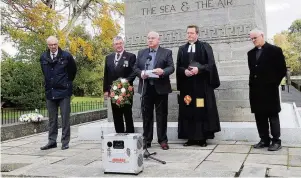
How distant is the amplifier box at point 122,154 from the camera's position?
4.65 m

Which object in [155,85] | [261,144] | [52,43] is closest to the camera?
[261,144]

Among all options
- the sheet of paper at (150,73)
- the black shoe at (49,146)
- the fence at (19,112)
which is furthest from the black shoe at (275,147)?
the fence at (19,112)

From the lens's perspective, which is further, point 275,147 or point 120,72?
point 120,72

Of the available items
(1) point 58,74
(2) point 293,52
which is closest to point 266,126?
(1) point 58,74

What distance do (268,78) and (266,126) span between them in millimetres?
847

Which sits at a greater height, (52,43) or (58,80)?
(52,43)

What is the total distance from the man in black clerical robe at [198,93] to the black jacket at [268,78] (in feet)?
2.60

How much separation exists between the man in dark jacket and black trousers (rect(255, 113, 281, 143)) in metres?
3.60

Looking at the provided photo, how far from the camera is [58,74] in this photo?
704 centimetres

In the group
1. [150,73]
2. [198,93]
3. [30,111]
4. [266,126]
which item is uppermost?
[150,73]

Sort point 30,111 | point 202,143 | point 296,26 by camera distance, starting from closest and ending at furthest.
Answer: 1. point 202,143
2. point 30,111
3. point 296,26

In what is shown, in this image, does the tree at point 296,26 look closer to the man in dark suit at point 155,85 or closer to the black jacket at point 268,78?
the black jacket at point 268,78

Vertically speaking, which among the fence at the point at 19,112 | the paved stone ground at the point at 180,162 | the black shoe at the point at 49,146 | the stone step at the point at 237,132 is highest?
the fence at the point at 19,112

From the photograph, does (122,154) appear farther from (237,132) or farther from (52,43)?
(52,43)
